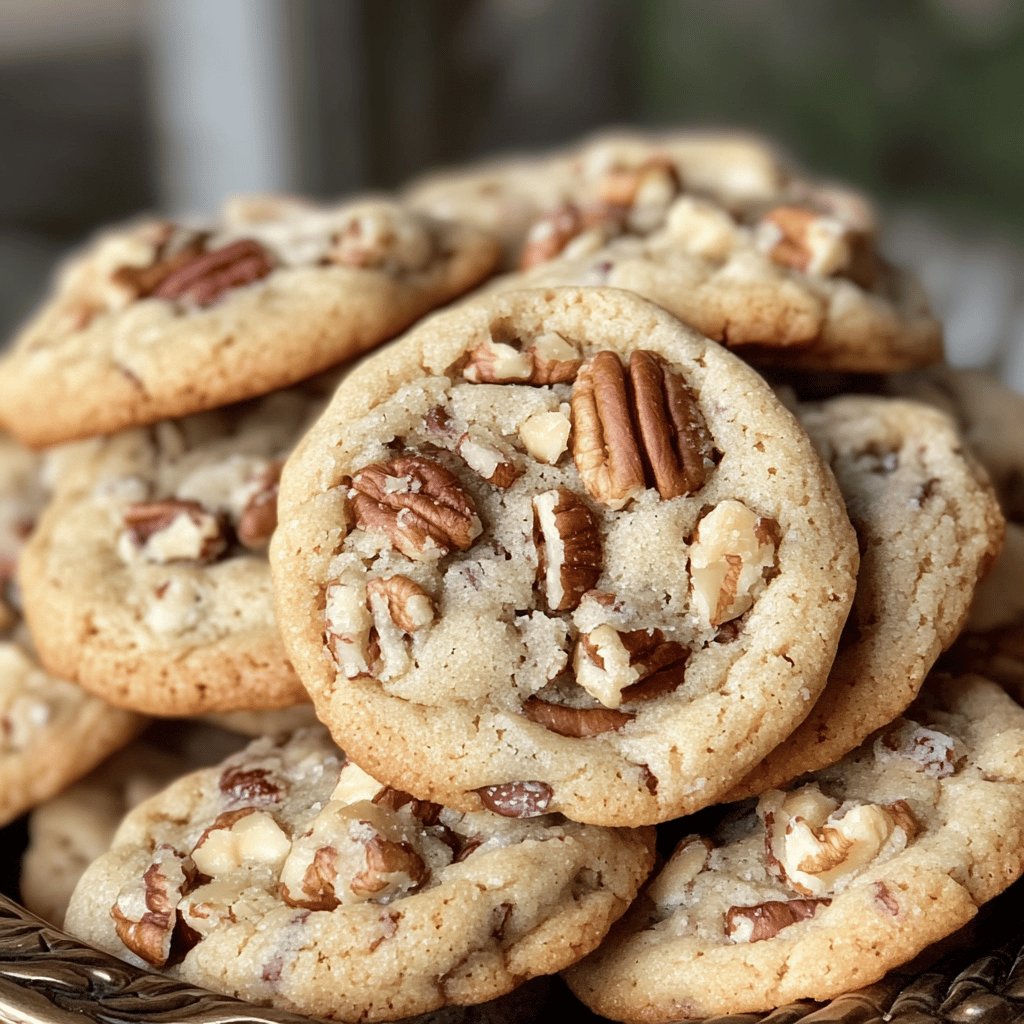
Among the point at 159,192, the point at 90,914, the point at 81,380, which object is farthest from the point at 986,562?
the point at 159,192

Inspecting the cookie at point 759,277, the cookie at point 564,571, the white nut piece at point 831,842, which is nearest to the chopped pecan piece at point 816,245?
the cookie at point 759,277

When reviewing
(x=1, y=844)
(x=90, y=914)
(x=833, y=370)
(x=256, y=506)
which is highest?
(x=833, y=370)

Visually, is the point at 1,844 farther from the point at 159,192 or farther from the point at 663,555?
the point at 159,192

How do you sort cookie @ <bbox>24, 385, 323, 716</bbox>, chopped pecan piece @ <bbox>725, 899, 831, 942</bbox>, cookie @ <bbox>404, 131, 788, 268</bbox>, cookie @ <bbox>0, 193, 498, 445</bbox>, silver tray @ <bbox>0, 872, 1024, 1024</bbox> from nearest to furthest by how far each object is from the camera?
1. silver tray @ <bbox>0, 872, 1024, 1024</bbox>
2. chopped pecan piece @ <bbox>725, 899, 831, 942</bbox>
3. cookie @ <bbox>24, 385, 323, 716</bbox>
4. cookie @ <bbox>0, 193, 498, 445</bbox>
5. cookie @ <bbox>404, 131, 788, 268</bbox>

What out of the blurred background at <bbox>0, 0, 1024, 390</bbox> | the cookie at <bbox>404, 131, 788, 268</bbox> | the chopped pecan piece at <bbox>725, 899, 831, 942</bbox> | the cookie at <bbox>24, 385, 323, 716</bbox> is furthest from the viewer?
Answer: the blurred background at <bbox>0, 0, 1024, 390</bbox>

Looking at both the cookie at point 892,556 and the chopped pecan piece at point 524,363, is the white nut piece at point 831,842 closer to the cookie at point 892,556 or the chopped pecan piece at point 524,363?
the cookie at point 892,556

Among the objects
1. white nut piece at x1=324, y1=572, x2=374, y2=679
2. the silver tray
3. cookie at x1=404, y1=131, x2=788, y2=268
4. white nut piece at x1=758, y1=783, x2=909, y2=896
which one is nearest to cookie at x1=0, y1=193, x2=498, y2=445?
cookie at x1=404, y1=131, x2=788, y2=268

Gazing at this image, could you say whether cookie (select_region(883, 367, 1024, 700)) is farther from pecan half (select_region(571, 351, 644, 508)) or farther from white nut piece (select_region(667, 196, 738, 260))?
pecan half (select_region(571, 351, 644, 508))
